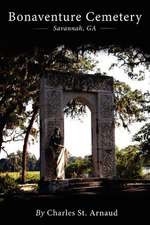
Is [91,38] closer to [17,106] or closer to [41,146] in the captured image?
[41,146]

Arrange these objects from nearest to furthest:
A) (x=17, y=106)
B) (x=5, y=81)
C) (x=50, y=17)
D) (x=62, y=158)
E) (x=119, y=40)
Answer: (x=50, y=17) → (x=119, y=40) → (x=62, y=158) → (x=5, y=81) → (x=17, y=106)

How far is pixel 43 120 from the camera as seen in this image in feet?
52.2

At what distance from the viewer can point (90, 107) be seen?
56.6 ft

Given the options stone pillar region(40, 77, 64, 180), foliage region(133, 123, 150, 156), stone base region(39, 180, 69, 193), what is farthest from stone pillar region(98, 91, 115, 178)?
foliage region(133, 123, 150, 156)

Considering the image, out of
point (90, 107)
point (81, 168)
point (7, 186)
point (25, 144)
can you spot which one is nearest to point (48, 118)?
point (90, 107)

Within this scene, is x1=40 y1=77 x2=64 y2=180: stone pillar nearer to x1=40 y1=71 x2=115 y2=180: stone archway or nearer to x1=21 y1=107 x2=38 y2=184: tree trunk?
x1=40 y1=71 x2=115 y2=180: stone archway

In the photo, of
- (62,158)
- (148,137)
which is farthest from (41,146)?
(148,137)

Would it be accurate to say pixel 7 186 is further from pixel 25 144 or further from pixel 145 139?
pixel 145 139

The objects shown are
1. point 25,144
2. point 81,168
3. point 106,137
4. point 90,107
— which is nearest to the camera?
point 106,137

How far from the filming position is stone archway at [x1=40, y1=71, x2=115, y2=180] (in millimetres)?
15806

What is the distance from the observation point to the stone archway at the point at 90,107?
15.8 m

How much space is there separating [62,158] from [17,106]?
308 inches

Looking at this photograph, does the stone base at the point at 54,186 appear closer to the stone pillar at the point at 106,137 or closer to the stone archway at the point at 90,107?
the stone archway at the point at 90,107

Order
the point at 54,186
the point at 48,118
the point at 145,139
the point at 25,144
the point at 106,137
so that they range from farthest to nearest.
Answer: the point at 25,144 → the point at 106,137 → the point at 48,118 → the point at 54,186 → the point at 145,139
